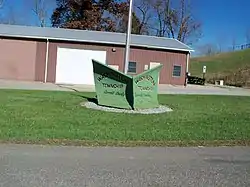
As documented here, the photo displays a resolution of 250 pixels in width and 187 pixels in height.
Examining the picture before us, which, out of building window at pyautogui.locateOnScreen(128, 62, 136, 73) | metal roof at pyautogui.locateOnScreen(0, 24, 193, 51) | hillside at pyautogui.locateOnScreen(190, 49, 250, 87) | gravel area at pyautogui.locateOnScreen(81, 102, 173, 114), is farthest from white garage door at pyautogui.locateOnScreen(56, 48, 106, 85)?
hillside at pyautogui.locateOnScreen(190, 49, 250, 87)

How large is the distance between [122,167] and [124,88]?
790 cm

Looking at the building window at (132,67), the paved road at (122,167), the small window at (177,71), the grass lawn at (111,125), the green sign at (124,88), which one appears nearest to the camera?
the paved road at (122,167)

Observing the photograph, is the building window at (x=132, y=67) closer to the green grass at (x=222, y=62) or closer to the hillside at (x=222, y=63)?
the hillside at (x=222, y=63)

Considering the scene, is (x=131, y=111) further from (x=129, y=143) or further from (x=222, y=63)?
(x=222, y=63)

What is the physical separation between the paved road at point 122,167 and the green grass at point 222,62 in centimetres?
6461

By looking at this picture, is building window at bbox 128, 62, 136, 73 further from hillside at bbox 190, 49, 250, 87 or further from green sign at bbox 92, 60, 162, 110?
hillside at bbox 190, 49, 250, 87

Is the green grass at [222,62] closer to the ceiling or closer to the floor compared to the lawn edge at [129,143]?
closer to the ceiling

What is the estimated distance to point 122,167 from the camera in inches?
240

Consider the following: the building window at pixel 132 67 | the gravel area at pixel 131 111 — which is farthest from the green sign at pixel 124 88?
the building window at pixel 132 67

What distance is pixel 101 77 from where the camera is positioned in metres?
14.3

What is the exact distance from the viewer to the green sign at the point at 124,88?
540 inches

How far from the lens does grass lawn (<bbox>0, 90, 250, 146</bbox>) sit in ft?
27.5

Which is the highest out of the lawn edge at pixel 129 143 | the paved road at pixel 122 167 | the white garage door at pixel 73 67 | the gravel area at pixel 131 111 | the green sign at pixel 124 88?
the white garage door at pixel 73 67

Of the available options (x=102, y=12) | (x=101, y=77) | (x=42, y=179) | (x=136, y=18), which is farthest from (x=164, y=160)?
(x=136, y=18)
